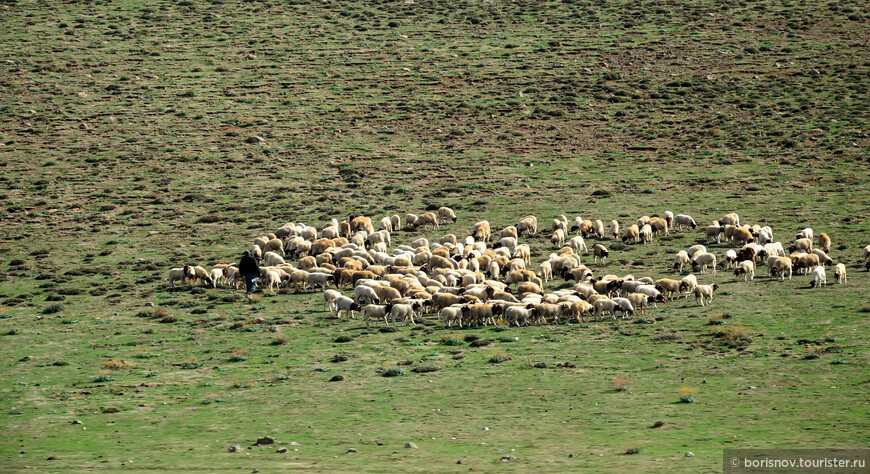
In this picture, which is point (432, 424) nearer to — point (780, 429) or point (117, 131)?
point (780, 429)

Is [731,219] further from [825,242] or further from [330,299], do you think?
[330,299]

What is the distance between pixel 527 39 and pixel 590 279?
55042 millimetres

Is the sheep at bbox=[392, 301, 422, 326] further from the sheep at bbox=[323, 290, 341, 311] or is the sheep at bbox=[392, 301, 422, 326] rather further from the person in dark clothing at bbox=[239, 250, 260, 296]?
the person in dark clothing at bbox=[239, 250, 260, 296]

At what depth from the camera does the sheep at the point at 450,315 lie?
30.7 meters

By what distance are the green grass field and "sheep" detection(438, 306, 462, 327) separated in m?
1.28

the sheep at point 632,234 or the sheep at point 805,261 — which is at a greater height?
the sheep at point 632,234

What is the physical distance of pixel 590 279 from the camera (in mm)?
34031

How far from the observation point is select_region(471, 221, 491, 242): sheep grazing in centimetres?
4384

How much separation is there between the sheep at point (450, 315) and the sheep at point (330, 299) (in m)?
4.10

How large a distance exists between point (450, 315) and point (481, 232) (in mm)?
13617

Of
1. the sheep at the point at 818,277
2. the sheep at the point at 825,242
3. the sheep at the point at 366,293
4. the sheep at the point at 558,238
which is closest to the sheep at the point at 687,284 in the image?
the sheep at the point at 818,277

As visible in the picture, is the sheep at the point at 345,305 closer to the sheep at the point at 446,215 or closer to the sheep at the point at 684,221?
the sheep at the point at 446,215

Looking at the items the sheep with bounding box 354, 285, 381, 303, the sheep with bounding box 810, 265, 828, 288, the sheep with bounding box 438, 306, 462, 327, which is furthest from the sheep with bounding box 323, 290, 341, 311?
the sheep with bounding box 810, 265, 828, 288

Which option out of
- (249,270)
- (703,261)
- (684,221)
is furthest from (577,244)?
(249,270)
